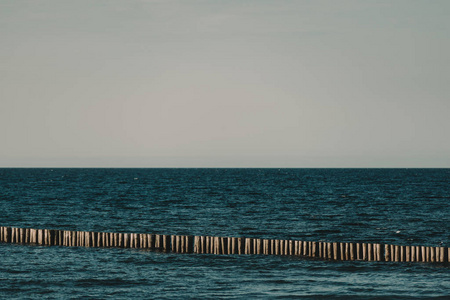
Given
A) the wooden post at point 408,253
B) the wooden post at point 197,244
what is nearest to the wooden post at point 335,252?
the wooden post at point 408,253

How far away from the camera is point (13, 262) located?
30.2 m

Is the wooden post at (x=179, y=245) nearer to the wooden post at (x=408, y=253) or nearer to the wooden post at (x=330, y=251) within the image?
the wooden post at (x=330, y=251)

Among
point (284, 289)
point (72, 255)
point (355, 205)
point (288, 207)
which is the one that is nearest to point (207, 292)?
point (284, 289)

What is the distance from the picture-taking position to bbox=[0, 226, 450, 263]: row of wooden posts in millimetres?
28766

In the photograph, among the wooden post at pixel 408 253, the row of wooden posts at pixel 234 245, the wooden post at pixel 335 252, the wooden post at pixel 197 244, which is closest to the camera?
the wooden post at pixel 408 253

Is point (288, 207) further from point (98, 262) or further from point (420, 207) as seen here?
point (98, 262)

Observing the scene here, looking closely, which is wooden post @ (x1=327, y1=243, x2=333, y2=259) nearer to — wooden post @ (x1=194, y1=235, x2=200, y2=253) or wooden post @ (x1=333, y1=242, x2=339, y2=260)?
wooden post @ (x1=333, y1=242, x2=339, y2=260)

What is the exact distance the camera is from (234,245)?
31688 millimetres

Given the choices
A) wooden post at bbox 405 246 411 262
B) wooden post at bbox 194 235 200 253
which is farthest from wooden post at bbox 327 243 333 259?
wooden post at bbox 194 235 200 253

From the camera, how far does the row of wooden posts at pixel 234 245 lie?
28766mm

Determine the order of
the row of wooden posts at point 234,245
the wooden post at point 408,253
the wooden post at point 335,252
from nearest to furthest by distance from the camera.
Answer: the wooden post at point 408,253 < the row of wooden posts at point 234,245 < the wooden post at point 335,252

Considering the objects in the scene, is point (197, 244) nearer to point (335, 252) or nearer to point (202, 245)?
point (202, 245)

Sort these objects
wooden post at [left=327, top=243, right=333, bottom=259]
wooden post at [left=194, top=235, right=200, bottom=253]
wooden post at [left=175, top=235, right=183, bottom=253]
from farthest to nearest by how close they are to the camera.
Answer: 1. wooden post at [left=175, top=235, right=183, bottom=253]
2. wooden post at [left=194, top=235, right=200, bottom=253]
3. wooden post at [left=327, top=243, right=333, bottom=259]

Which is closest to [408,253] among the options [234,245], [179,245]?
[234,245]
